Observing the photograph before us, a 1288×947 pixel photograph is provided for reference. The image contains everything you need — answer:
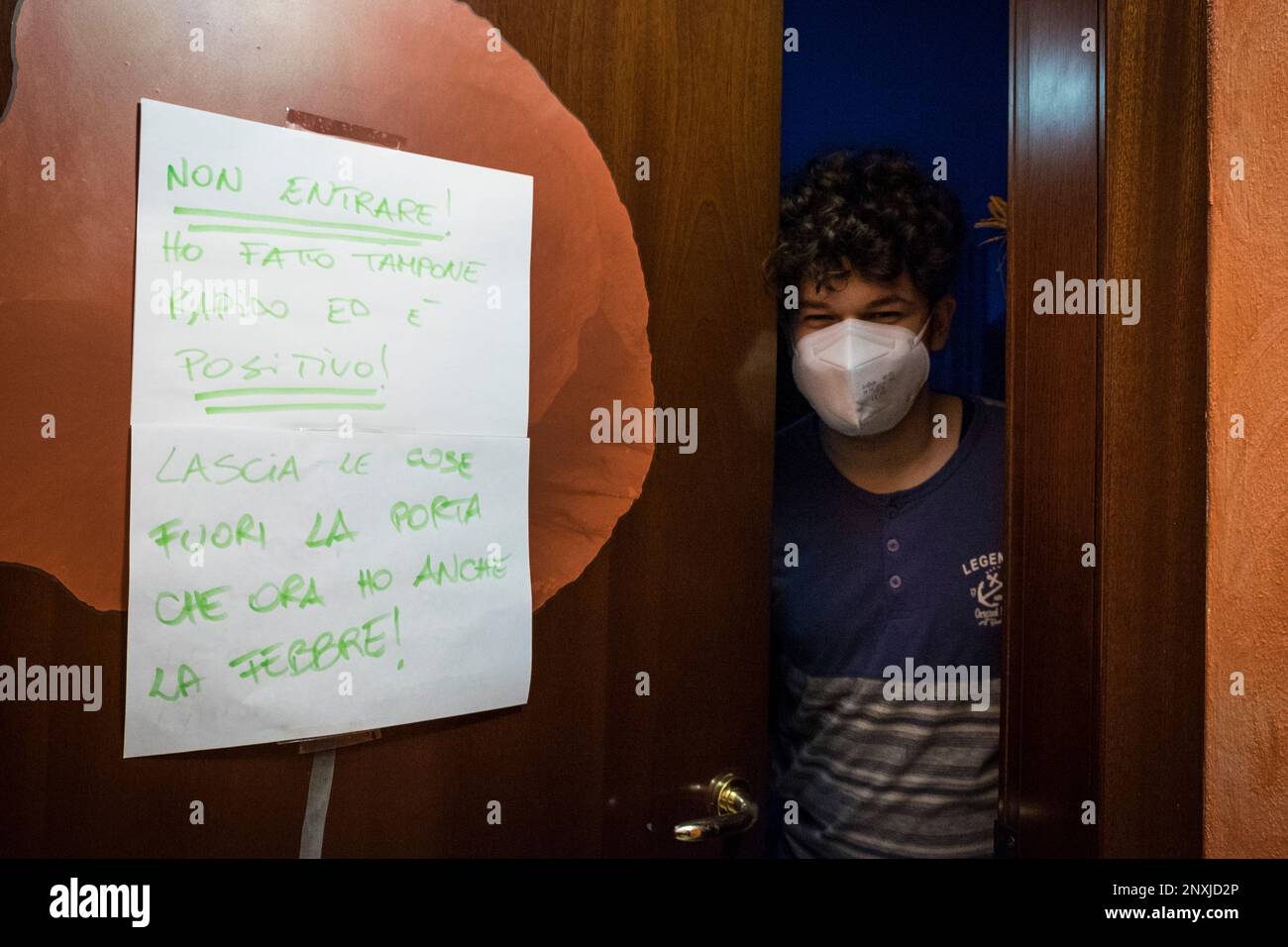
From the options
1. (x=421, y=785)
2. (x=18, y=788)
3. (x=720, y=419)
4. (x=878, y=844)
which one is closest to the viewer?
(x=18, y=788)

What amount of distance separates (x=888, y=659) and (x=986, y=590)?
174mm

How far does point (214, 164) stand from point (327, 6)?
0.16 meters

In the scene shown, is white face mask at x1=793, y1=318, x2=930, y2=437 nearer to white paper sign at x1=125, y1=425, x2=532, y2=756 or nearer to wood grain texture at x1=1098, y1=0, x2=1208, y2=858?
wood grain texture at x1=1098, y1=0, x2=1208, y2=858

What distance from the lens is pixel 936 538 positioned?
41.4 inches

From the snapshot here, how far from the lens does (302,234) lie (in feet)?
1.79

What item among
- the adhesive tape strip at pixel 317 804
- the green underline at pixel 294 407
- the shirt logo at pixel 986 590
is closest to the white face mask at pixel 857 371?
the shirt logo at pixel 986 590

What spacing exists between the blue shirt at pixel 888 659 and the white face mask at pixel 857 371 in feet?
0.56

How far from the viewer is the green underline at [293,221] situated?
0.51 meters

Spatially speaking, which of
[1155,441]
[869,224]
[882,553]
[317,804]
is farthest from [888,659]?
[317,804]

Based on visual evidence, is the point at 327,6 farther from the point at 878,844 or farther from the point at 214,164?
the point at 878,844

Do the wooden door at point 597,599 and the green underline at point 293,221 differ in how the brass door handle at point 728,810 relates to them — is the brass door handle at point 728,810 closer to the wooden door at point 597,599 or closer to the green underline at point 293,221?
the wooden door at point 597,599

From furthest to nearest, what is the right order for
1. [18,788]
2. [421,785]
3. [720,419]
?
[720,419] < [421,785] < [18,788]

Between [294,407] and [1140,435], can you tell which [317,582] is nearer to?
[294,407]
